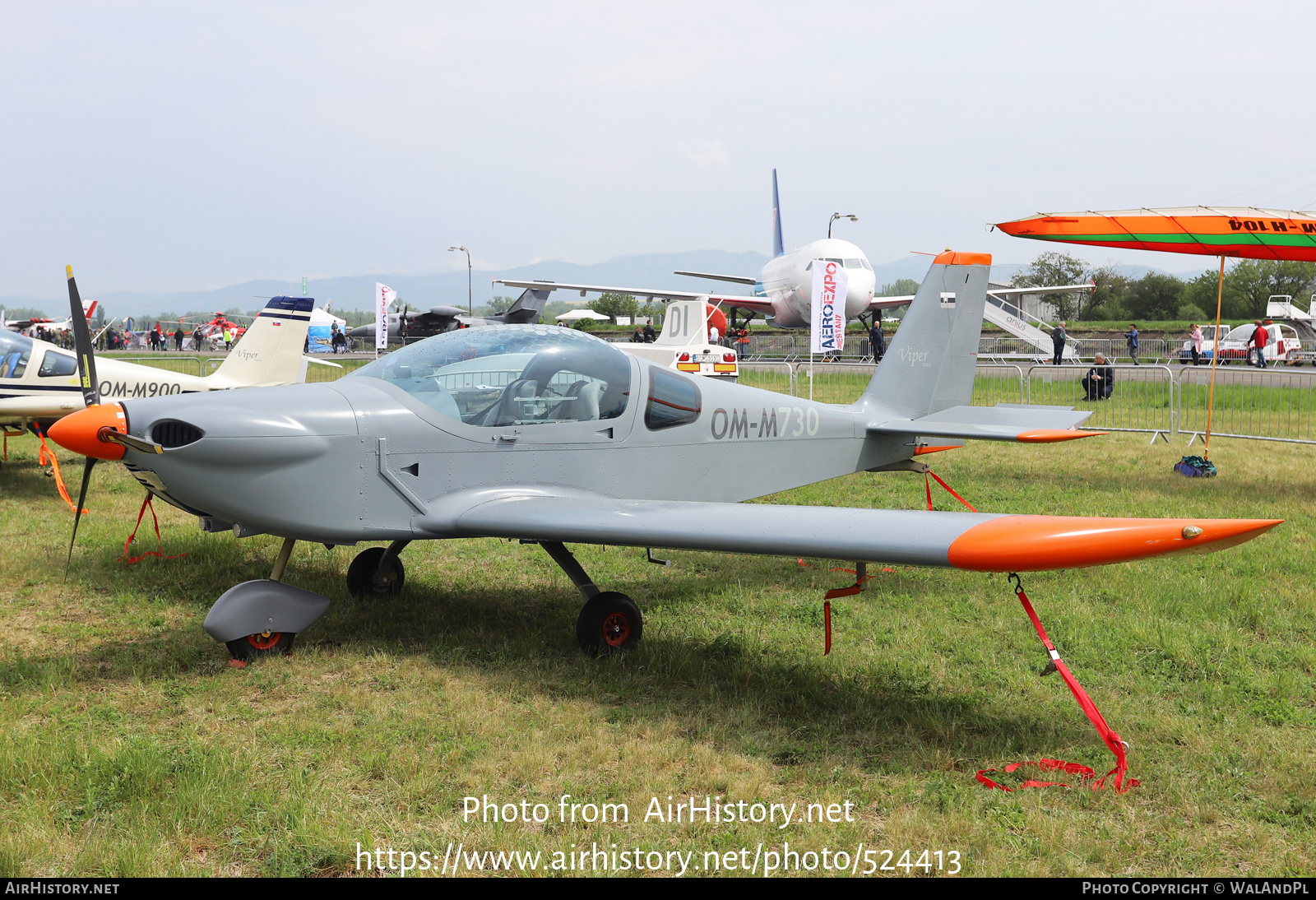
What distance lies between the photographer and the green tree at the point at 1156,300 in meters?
82.2

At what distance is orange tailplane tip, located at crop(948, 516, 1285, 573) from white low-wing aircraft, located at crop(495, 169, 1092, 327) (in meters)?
31.0

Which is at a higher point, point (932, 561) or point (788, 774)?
point (932, 561)

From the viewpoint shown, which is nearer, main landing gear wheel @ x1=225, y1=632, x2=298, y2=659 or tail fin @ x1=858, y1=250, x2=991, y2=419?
main landing gear wheel @ x1=225, y1=632, x2=298, y2=659

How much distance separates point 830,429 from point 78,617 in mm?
5461

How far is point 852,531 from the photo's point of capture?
3992 mm

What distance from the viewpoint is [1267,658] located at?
4.97 meters

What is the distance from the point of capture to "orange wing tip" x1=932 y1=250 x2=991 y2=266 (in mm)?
7973

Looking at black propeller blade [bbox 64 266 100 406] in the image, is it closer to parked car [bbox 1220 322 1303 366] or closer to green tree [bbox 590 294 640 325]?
parked car [bbox 1220 322 1303 366]

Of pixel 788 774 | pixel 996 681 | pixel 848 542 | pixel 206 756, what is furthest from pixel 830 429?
pixel 206 756

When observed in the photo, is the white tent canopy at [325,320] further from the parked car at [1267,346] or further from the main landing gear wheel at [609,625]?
the main landing gear wheel at [609,625]

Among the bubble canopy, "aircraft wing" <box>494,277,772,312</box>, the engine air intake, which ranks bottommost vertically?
the engine air intake

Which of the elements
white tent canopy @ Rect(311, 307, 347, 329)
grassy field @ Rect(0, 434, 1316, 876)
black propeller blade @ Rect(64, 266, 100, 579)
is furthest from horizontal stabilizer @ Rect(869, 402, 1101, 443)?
white tent canopy @ Rect(311, 307, 347, 329)

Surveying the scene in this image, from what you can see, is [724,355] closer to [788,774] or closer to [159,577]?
[159,577]

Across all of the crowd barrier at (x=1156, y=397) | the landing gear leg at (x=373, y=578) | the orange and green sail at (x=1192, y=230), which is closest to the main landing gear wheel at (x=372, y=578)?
the landing gear leg at (x=373, y=578)
